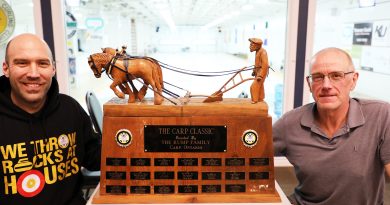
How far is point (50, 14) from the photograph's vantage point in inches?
123

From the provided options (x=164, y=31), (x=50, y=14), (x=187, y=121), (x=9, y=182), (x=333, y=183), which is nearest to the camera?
(x=187, y=121)

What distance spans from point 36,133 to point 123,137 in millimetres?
476

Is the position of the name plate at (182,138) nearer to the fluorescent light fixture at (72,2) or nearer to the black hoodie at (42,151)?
the black hoodie at (42,151)

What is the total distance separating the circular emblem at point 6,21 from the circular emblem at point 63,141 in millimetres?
2372

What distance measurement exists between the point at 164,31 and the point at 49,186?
21.6 metres

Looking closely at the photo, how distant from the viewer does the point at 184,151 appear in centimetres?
125

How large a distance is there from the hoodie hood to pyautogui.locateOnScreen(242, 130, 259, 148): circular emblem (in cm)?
89

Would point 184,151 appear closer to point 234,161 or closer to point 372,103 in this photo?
point 234,161

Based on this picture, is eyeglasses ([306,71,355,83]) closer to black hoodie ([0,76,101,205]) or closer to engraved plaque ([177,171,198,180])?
engraved plaque ([177,171,198,180])

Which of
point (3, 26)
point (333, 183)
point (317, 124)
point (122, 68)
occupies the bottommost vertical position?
point (333, 183)

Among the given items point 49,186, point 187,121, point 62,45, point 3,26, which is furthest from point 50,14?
point 187,121

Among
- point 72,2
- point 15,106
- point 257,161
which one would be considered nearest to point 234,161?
point 257,161

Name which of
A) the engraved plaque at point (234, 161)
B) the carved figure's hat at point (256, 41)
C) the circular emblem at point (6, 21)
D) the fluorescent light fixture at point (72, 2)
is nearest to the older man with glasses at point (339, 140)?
the carved figure's hat at point (256, 41)

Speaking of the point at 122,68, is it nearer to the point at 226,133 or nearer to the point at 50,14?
the point at 226,133
